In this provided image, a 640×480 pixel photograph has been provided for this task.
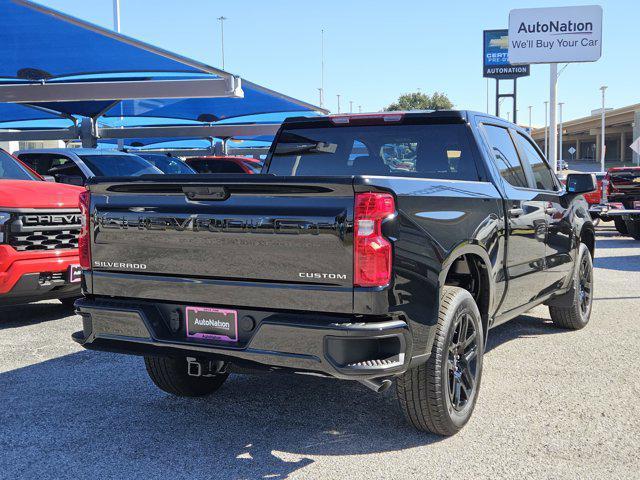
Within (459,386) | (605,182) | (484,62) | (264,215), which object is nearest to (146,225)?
(264,215)

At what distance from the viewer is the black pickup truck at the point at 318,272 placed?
11.0 ft

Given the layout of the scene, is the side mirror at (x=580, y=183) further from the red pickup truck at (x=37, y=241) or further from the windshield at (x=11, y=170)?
the windshield at (x=11, y=170)

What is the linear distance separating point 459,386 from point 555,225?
2405 mm

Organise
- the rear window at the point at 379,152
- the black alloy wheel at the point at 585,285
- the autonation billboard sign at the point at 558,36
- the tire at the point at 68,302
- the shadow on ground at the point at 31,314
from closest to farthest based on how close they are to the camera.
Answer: the rear window at the point at 379,152, the black alloy wheel at the point at 585,285, the shadow on ground at the point at 31,314, the tire at the point at 68,302, the autonation billboard sign at the point at 558,36

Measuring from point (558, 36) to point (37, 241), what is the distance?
2380 centimetres

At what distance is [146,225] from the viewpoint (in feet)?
12.6

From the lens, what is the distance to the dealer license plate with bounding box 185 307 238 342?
11.9 ft

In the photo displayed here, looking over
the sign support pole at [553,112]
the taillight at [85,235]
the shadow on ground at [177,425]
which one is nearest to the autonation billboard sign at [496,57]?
the sign support pole at [553,112]

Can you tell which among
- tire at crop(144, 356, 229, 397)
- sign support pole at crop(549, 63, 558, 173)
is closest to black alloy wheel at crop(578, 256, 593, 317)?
tire at crop(144, 356, 229, 397)

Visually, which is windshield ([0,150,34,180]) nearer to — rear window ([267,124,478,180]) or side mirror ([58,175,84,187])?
side mirror ([58,175,84,187])

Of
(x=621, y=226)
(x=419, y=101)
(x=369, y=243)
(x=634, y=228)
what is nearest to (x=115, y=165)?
(x=369, y=243)

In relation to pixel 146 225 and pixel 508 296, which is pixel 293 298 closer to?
pixel 146 225

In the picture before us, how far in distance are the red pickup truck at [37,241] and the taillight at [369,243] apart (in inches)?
171

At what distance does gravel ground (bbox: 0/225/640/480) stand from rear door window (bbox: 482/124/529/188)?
145 cm
